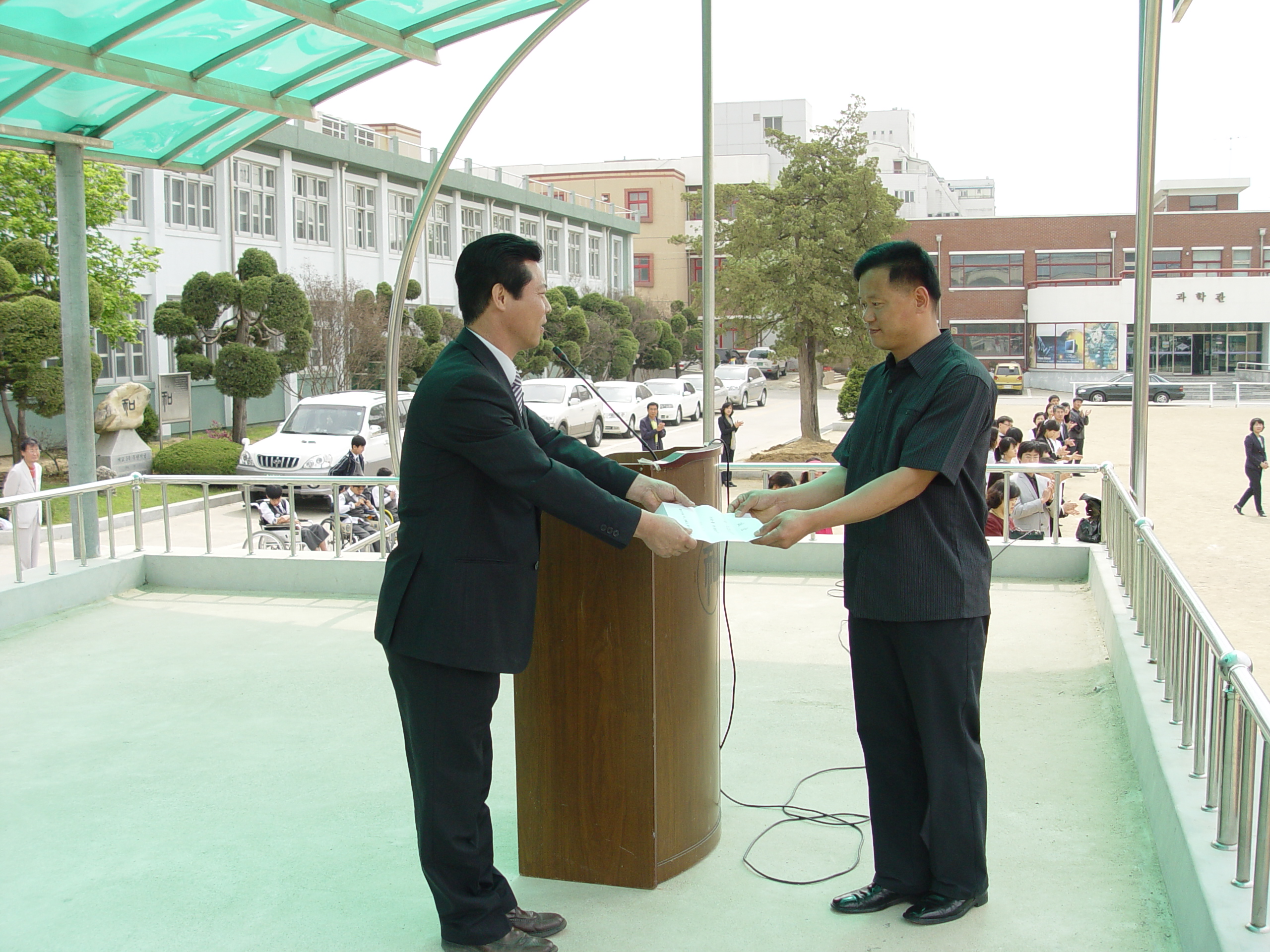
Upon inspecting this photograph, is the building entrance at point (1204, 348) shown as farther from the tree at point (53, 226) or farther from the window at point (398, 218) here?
the tree at point (53, 226)

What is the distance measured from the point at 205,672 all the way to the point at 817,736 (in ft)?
9.68

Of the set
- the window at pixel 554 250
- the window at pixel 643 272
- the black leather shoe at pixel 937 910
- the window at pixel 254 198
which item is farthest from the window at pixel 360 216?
the black leather shoe at pixel 937 910

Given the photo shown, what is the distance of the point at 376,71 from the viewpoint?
23.5 ft

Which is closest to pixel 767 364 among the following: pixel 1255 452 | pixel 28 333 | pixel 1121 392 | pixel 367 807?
pixel 1121 392

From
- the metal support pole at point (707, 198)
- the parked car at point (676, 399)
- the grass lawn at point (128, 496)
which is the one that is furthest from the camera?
the parked car at point (676, 399)

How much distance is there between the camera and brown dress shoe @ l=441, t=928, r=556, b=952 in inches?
110

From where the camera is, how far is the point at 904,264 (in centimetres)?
293

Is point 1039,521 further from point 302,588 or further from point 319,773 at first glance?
point 319,773

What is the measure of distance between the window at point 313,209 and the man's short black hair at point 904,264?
2767 cm

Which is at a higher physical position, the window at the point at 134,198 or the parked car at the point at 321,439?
the window at the point at 134,198

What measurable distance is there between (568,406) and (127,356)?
8947 mm

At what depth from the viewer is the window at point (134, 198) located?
23078mm

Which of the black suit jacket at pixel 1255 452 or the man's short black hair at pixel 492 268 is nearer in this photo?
the man's short black hair at pixel 492 268

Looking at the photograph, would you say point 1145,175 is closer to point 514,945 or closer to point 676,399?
point 514,945
